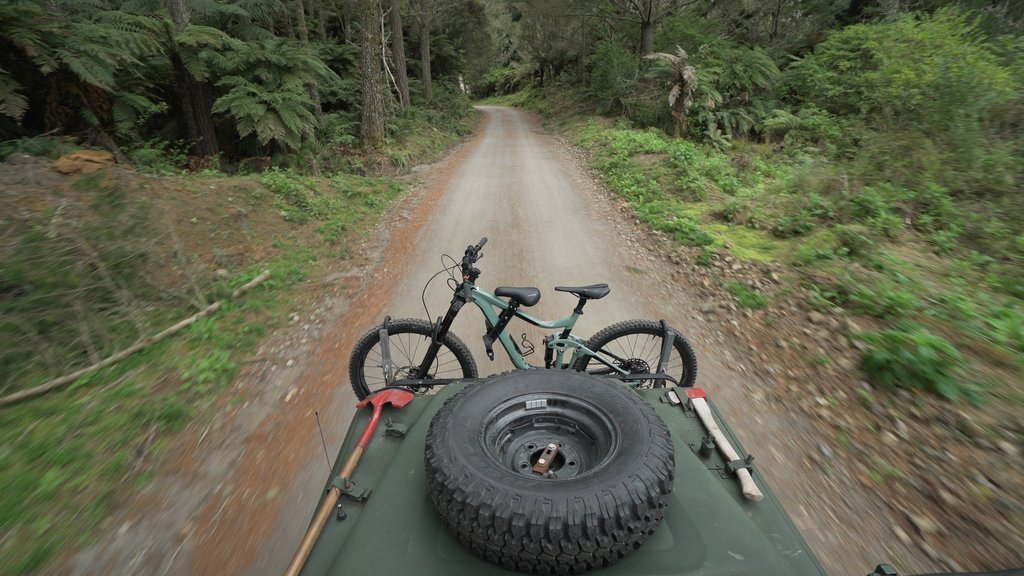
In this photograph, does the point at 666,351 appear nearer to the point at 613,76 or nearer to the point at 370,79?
the point at 370,79

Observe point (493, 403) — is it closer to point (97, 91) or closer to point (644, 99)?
point (97, 91)

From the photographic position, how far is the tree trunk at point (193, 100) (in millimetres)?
8570

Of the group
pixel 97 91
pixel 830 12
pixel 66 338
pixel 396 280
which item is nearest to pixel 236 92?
pixel 97 91

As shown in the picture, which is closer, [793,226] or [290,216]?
[793,226]

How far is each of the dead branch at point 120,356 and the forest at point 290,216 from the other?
7 cm

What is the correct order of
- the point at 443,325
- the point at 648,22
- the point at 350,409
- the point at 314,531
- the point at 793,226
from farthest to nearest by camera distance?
the point at 648,22, the point at 793,226, the point at 350,409, the point at 443,325, the point at 314,531

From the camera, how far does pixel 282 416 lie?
3906 mm

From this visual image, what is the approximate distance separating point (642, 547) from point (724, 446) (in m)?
0.72

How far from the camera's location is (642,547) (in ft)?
4.89

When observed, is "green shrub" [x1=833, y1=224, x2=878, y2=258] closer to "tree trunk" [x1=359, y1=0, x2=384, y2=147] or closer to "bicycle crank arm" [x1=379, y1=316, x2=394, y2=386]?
"bicycle crank arm" [x1=379, y1=316, x2=394, y2=386]

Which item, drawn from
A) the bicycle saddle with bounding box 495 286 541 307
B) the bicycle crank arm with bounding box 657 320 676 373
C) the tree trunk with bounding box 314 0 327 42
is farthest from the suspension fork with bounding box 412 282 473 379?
the tree trunk with bounding box 314 0 327 42

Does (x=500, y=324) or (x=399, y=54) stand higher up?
(x=399, y=54)

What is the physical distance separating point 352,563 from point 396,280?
5.16m

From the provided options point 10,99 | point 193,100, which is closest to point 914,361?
point 10,99
